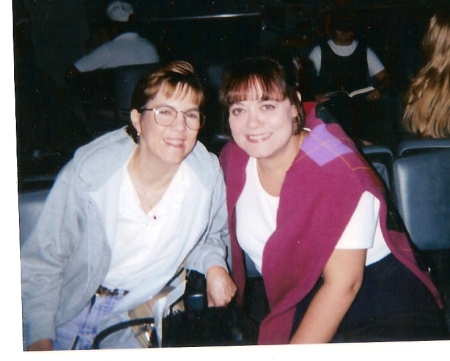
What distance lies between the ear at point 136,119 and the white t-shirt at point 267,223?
0.34 m

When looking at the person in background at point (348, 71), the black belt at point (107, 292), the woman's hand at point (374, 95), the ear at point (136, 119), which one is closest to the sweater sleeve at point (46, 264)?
the black belt at point (107, 292)

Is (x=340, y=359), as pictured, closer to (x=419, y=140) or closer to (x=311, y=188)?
(x=311, y=188)

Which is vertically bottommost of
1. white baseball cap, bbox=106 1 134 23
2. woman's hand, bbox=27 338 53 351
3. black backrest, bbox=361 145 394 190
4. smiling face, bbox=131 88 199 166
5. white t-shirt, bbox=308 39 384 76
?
woman's hand, bbox=27 338 53 351

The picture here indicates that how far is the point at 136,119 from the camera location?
1224 mm

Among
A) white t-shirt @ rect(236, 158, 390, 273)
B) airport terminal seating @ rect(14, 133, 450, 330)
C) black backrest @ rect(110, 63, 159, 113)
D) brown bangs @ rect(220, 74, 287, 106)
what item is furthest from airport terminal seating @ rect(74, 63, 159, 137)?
airport terminal seating @ rect(14, 133, 450, 330)

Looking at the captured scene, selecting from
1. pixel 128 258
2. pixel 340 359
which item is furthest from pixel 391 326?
pixel 128 258

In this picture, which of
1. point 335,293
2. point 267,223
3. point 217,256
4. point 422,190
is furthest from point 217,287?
point 422,190

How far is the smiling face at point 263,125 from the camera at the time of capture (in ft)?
3.87

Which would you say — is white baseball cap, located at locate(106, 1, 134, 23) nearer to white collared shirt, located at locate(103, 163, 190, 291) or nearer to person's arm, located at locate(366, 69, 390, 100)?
white collared shirt, located at locate(103, 163, 190, 291)

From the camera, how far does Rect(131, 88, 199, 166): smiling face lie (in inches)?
46.6

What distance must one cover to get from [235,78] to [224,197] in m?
0.36

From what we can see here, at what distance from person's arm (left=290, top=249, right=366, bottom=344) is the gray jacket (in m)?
0.30

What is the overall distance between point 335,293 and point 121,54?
3.16ft

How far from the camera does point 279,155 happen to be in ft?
4.05
